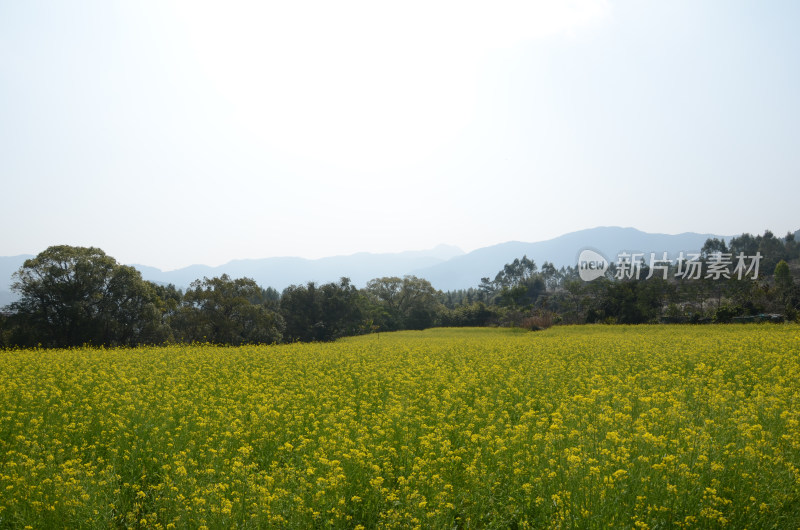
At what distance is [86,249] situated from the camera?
3306 centimetres

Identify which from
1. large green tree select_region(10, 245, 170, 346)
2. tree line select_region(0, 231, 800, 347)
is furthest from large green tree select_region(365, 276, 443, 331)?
large green tree select_region(10, 245, 170, 346)

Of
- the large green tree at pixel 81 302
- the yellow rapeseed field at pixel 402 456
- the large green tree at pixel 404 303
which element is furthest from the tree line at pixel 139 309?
the yellow rapeseed field at pixel 402 456

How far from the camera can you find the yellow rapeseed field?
4.94m

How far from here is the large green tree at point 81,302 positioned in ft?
103

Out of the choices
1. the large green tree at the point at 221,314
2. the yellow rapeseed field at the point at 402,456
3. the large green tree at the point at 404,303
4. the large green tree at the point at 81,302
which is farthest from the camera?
the large green tree at the point at 404,303

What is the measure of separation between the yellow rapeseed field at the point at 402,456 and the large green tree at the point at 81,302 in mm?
24279

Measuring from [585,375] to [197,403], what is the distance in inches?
377

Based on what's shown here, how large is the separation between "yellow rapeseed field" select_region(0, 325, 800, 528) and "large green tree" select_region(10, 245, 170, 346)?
956 inches

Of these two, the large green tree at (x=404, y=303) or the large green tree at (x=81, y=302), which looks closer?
the large green tree at (x=81, y=302)

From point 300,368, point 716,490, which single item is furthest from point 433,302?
point 716,490

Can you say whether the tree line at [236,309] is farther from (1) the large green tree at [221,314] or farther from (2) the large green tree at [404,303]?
(2) the large green tree at [404,303]

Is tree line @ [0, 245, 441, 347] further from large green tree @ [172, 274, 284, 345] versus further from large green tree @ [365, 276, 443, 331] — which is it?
large green tree @ [365, 276, 443, 331]

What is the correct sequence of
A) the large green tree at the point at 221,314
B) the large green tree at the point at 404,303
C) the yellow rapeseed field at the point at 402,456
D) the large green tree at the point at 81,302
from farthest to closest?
the large green tree at the point at 404,303 → the large green tree at the point at 221,314 → the large green tree at the point at 81,302 → the yellow rapeseed field at the point at 402,456

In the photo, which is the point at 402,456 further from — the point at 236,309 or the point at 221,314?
the point at 236,309
